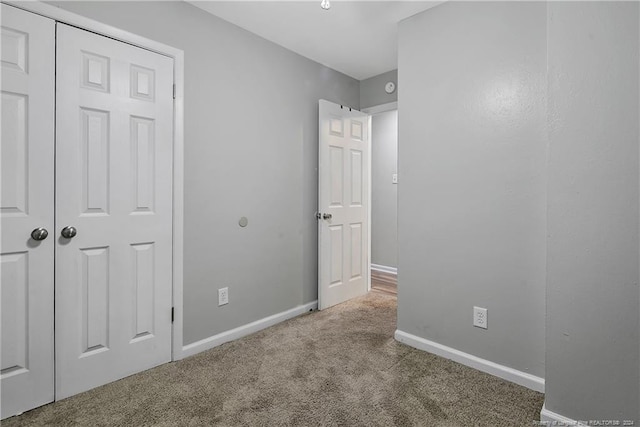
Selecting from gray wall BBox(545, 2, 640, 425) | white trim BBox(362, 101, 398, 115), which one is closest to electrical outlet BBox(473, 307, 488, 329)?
gray wall BBox(545, 2, 640, 425)

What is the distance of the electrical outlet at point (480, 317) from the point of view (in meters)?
2.05

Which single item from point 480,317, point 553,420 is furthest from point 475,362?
point 553,420

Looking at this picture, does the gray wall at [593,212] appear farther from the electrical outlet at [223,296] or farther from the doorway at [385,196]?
the doorway at [385,196]

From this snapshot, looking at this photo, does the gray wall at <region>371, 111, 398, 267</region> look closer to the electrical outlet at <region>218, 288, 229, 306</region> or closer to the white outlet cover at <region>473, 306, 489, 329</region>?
the white outlet cover at <region>473, 306, 489, 329</region>

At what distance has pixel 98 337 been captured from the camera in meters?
1.86

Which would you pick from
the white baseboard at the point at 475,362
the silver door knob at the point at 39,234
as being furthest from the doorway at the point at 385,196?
the silver door knob at the point at 39,234

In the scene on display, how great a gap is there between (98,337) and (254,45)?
2265 millimetres

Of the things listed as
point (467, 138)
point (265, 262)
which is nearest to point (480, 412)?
point (467, 138)

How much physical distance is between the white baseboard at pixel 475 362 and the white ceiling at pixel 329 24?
2.30 meters

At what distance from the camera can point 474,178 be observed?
6.82 feet

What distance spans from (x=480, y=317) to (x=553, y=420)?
64 centimetres

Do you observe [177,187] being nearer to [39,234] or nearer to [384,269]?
[39,234]

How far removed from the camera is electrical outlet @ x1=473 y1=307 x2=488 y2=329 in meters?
2.05

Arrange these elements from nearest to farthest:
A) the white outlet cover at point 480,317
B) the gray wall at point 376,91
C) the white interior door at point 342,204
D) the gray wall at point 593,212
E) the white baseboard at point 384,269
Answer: the gray wall at point 593,212
the white outlet cover at point 480,317
the white interior door at point 342,204
the gray wall at point 376,91
the white baseboard at point 384,269
